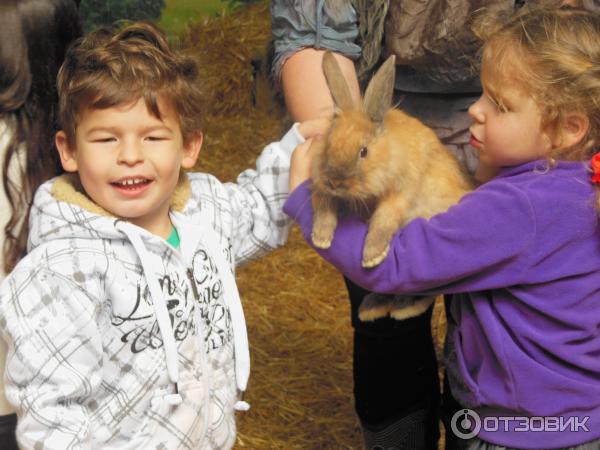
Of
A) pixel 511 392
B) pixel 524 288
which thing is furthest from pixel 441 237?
pixel 511 392

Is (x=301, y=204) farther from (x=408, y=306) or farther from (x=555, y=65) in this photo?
(x=555, y=65)

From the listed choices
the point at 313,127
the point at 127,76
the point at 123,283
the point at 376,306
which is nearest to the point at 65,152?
the point at 127,76

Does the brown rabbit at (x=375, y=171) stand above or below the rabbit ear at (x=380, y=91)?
below

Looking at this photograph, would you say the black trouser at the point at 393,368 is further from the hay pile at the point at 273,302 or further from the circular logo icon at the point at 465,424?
the hay pile at the point at 273,302

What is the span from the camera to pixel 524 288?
1971mm

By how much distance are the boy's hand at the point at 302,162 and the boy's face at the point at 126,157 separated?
0.28 metres

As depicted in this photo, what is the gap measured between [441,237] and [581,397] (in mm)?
509

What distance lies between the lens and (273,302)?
470cm

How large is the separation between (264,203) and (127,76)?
1.67 ft

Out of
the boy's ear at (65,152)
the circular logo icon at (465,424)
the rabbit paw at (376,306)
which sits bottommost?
the circular logo icon at (465,424)

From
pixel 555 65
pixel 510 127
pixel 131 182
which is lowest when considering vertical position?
pixel 131 182

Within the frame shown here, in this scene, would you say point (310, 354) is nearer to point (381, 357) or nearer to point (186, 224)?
point (381, 357)

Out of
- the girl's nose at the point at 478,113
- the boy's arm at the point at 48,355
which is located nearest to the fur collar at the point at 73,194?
the boy's arm at the point at 48,355

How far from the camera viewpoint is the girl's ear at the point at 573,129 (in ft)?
6.29
